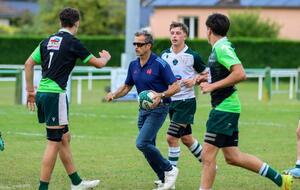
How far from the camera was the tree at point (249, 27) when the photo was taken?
50.3 metres

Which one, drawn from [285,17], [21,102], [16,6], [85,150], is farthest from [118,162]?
[16,6]

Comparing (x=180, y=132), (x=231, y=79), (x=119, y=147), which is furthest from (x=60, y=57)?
(x=119, y=147)

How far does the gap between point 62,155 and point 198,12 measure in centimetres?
4838

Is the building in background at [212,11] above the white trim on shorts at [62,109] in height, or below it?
above

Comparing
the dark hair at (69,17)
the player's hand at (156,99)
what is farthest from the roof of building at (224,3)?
the dark hair at (69,17)

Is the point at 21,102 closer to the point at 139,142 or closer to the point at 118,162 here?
the point at 118,162

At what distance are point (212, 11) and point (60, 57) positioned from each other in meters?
48.7

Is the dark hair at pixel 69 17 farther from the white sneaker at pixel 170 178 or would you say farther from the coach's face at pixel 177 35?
the white sneaker at pixel 170 178

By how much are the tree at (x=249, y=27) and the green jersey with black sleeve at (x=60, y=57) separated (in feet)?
134

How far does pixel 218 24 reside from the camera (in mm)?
9281

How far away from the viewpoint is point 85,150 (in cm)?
1463

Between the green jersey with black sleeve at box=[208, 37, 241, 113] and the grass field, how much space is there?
1.78m

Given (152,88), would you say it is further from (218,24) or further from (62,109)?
(218,24)

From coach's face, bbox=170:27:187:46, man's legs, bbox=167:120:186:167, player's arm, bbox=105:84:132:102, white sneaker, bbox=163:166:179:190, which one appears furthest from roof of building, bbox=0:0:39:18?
white sneaker, bbox=163:166:179:190
